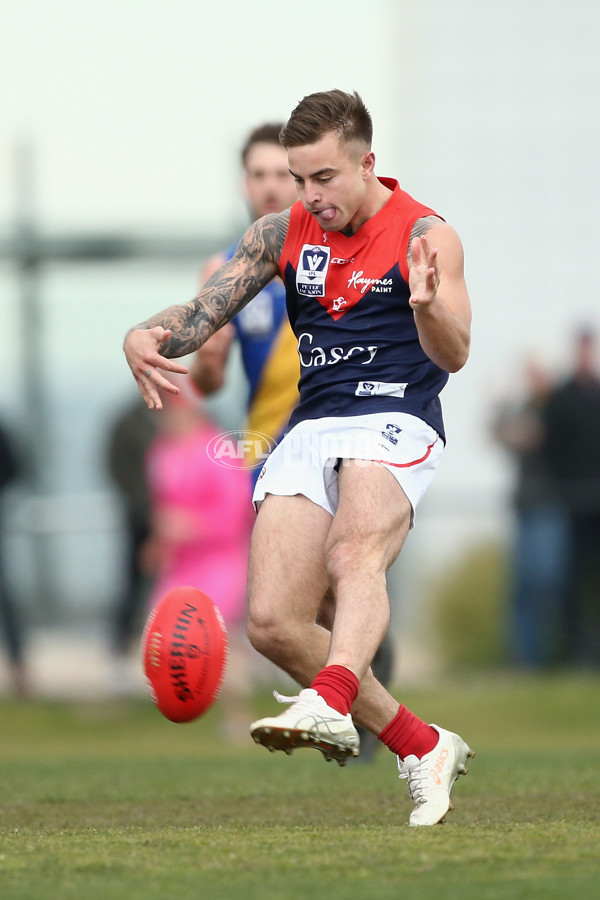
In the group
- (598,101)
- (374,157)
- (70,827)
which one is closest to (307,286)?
(374,157)

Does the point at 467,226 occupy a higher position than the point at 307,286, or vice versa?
the point at 307,286

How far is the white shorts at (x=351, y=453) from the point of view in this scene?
5000 millimetres

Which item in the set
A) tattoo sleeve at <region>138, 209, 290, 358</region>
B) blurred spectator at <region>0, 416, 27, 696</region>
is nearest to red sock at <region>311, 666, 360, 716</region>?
tattoo sleeve at <region>138, 209, 290, 358</region>

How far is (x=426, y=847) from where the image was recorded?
160 inches

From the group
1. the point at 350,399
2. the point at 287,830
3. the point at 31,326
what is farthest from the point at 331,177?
the point at 31,326

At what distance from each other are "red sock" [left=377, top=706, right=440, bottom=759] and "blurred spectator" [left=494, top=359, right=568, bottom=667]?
7805 mm

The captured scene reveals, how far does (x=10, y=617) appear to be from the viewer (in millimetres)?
12625

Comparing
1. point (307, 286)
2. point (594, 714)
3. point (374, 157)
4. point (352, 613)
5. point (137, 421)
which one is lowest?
point (594, 714)

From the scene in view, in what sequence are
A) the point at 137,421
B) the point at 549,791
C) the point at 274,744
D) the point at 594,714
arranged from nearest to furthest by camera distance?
1. the point at 274,744
2. the point at 549,791
3. the point at 594,714
4. the point at 137,421

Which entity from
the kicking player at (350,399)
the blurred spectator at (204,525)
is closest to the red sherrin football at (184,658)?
the kicking player at (350,399)

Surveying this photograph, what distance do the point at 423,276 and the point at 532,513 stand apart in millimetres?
8453

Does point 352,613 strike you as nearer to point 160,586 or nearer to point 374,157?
point 374,157

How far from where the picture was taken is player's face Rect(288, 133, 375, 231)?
4.98 meters

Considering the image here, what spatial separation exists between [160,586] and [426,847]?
7435mm
